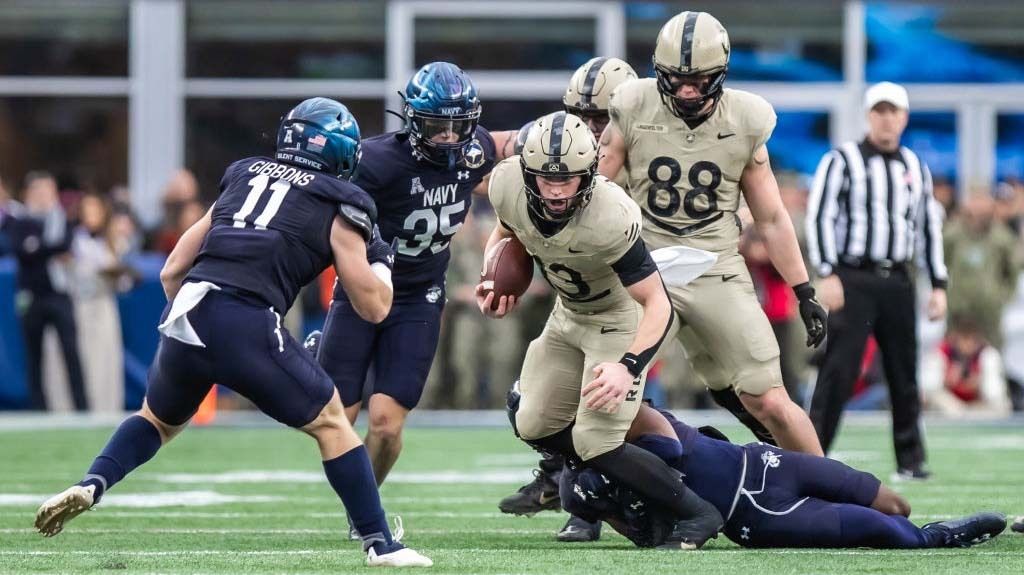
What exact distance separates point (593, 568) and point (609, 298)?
41.7 inches

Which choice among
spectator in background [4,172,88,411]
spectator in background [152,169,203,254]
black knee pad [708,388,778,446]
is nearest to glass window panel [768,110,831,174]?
spectator in background [152,169,203,254]

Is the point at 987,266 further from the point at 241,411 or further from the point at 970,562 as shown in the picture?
the point at 970,562

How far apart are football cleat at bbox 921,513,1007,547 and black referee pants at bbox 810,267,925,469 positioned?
6.92 ft

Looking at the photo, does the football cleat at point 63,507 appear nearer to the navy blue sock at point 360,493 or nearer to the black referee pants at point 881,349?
the navy blue sock at point 360,493

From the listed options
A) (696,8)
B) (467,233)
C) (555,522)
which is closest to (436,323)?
(555,522)

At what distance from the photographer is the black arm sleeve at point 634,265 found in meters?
5.49

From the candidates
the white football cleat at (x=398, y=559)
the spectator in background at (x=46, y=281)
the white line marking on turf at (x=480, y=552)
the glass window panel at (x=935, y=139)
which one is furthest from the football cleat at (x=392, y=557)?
the glass window panel at (x=935, y=139)

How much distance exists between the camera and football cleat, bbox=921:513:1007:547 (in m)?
5.53

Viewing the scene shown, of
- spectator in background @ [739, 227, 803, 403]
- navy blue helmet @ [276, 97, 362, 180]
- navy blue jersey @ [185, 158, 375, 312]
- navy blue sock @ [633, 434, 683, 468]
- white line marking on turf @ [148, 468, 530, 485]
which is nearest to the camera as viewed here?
navy blue jersey @ [185, 158, 375, 312]

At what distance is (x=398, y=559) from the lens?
5.07 metres

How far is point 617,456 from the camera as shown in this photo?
5641 mm

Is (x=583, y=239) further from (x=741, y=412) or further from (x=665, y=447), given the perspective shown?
(x=741, y=412)

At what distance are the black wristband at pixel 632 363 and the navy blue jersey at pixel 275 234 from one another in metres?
0.86

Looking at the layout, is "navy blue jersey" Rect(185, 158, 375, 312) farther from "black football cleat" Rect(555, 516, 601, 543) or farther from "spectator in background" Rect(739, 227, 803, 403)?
"spectator in background" Rect(739, 227, 803, 403)
